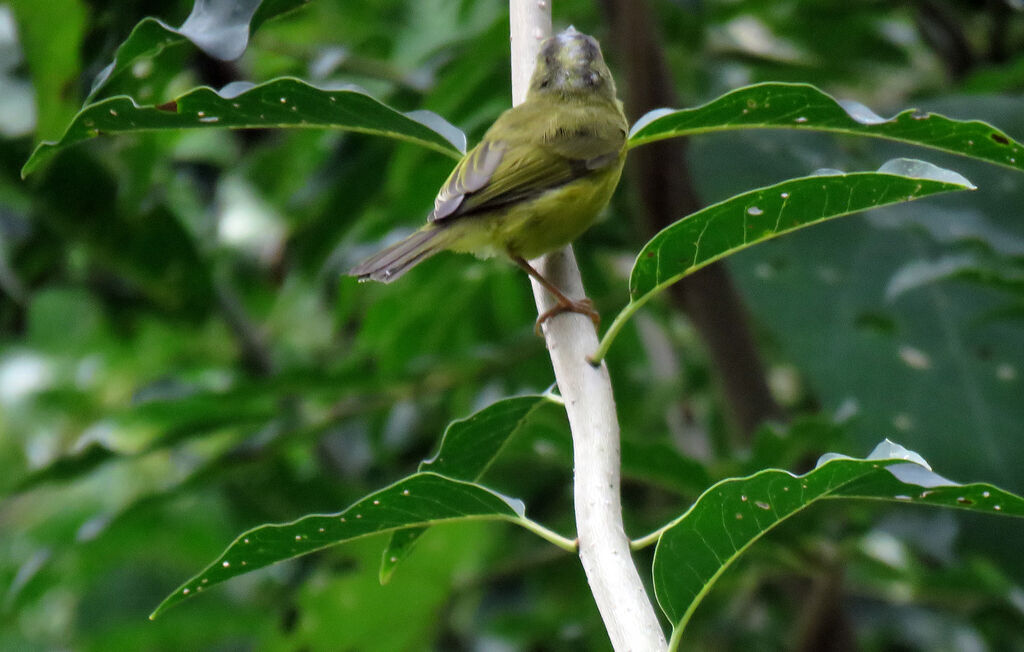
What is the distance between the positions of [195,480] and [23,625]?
1.93 m

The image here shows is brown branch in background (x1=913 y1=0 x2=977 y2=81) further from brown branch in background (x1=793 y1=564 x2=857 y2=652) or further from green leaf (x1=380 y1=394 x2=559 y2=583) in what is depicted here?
green leaf (x1=380 y1=394 x2=559 y2=583)

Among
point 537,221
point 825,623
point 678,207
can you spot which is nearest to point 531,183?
point 537,221

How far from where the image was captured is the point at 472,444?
131cm

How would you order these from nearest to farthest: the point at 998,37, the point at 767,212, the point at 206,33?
the point at 767,212, the point at 206,33, the point at 998,37

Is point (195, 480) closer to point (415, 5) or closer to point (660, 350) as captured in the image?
point (660, 350)

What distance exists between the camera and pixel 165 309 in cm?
300

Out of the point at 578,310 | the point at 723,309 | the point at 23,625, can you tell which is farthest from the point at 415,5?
the point at 578,310

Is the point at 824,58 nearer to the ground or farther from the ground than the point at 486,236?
farther from the ground

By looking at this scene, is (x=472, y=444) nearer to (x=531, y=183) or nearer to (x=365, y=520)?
(x=365, y=520)

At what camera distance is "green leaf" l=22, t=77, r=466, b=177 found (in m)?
1.22

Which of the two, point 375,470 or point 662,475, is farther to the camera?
point 375,470

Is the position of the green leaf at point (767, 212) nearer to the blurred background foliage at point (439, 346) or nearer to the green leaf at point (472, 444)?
the green leaf at point (472, 444)

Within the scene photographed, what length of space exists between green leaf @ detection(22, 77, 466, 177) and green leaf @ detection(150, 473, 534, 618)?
45cm

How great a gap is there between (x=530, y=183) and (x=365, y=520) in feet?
3.05
